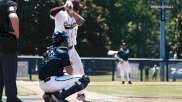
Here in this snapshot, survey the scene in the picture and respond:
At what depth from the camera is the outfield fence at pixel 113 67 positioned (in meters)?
29.6

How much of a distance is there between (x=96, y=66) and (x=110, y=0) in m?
41.1

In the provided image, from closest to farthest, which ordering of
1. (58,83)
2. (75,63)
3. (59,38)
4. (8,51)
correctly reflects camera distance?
(8,51)
(58,83)
(59,38)
(75,63)

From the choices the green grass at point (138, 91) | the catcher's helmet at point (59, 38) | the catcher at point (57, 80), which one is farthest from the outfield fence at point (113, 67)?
the catcher at point (57, 80)

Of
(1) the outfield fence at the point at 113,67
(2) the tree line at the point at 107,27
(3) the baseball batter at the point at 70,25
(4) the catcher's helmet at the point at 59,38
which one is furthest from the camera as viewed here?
(2) the tree line at the point at 107,27

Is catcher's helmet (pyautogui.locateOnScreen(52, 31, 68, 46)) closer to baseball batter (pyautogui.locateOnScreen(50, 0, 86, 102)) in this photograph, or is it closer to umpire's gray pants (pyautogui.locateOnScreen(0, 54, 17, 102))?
umpire's gray pants (pyautogui.locateOnScreen(0, 54, 17, 102))

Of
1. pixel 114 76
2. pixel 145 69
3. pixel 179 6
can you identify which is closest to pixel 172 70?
pixel 145 69

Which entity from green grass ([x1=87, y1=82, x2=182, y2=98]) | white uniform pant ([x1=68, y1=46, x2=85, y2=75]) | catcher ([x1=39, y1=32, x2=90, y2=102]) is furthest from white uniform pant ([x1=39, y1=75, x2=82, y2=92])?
green grass ([x1=87, y1=82, x2=182, y2=98])

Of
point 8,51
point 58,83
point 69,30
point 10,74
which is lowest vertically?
point 58,83

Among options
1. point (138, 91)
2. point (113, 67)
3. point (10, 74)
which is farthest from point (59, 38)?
point (113, 67)

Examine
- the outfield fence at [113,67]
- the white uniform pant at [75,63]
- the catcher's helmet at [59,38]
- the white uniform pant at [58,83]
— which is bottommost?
the outfield fence at [113,67]

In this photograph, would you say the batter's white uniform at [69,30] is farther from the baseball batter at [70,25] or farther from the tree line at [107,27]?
the tree line at [107,27]

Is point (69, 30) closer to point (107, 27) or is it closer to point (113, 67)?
point (113, 67)

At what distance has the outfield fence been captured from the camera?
97.1ft

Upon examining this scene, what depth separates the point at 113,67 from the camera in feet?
100
